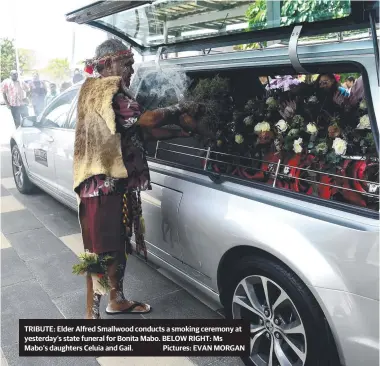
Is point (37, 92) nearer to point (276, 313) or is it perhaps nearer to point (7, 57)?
point (7, 57)

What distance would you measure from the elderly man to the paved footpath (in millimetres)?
418

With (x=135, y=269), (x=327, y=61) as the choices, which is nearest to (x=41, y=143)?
(x=135, y=269)

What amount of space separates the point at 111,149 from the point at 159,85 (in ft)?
3.26

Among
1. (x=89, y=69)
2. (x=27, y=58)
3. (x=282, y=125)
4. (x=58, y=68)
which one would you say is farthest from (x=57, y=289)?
(x=58, y=68)

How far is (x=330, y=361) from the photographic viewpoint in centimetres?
188

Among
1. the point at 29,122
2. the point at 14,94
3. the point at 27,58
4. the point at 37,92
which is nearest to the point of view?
the point at 29,122

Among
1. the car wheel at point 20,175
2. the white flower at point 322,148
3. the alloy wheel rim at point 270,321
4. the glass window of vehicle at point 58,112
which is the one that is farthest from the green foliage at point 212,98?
the car wheel at point 20,175

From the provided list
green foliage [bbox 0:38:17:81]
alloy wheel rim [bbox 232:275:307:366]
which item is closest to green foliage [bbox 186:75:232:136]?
alloy wheel rim [bbox 232:275:307:366]

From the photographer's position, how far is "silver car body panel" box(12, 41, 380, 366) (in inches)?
66.1

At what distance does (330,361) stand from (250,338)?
533 millimetres

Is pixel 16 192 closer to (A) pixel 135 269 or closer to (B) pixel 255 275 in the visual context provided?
(A) pixel 135 269

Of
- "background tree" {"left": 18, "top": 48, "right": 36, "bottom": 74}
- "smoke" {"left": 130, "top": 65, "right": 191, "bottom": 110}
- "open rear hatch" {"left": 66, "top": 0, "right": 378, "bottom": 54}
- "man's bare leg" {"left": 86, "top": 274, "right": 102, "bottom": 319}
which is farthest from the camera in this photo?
"background tree" {"left": 18, "top": 48, "right": 36, "bottom": 74}

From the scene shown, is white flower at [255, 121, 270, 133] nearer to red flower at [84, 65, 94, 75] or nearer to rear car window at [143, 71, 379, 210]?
rear car window at [143, 71, 379, 210]

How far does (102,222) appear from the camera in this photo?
2.56 m
